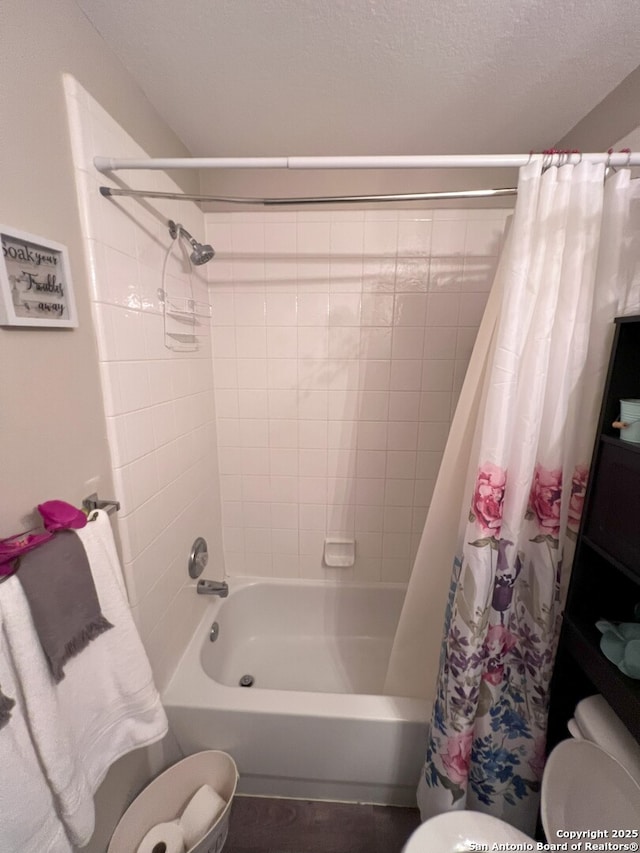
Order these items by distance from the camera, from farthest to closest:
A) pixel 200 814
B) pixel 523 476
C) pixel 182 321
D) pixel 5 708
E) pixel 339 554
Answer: pixel 339 554
pixel 182 321
pixel 200 814
pixel 523 476
pixel 5 708

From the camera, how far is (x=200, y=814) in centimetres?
102

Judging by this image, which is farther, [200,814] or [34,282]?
[200,814]

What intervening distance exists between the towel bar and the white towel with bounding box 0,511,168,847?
127 millimetres

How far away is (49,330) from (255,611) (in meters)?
1.64

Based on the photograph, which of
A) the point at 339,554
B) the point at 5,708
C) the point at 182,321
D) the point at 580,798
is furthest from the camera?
the point at 339,554

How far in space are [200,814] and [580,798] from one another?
3.47ft

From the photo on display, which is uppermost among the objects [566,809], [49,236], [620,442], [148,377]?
[49,236]

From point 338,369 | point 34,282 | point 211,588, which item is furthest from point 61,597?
point 338,369

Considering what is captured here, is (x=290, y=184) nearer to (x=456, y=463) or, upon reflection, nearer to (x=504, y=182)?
(x=504, y=182)

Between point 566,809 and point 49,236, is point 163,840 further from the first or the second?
point 49,236

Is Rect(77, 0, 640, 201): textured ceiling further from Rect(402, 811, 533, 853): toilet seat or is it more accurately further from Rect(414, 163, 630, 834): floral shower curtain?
Rect(402, 811, 533, 853): toilet seat

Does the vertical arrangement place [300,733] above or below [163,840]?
above

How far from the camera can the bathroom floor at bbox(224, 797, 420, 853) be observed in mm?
1104

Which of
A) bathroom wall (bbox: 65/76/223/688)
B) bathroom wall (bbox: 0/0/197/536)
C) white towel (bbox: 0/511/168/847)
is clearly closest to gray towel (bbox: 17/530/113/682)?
white towel (bbox: 0/511/168/847)
